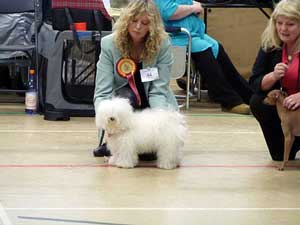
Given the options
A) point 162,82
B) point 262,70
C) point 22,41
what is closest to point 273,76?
point 262,70

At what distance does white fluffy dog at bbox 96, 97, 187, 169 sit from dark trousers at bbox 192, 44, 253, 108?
1.82 m

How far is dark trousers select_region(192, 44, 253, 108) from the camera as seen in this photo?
5109 mm

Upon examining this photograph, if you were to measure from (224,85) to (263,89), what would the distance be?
5.68 feet

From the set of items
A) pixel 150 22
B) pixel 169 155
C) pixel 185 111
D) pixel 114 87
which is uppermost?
pixel 150 22

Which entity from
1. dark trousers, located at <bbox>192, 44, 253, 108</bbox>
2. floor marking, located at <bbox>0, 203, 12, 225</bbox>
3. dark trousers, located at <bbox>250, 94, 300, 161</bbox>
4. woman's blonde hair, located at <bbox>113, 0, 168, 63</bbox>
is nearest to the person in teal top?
dark trousers, located at <bbox>192, 44, 253, 108</bbox>

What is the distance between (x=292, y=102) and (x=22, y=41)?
8.66ft

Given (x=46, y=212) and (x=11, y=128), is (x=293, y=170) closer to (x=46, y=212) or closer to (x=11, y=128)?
(x=46, y=212)

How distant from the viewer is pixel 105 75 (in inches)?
136

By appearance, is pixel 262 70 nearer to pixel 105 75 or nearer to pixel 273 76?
pixel 273 76

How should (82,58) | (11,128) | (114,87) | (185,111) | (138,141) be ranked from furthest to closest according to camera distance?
(185,111)
(82,58)
(11,128)
(114,87)
(138,141)

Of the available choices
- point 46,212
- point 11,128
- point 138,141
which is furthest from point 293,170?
point 11,128

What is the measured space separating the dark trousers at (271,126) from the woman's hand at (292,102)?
161 millimetres

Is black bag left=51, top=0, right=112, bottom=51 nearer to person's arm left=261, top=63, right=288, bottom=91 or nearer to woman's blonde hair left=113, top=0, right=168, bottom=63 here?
woman's blonde hair left=113, top=0, right=168, bottom=63

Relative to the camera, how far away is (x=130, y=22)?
3367 millimetres
